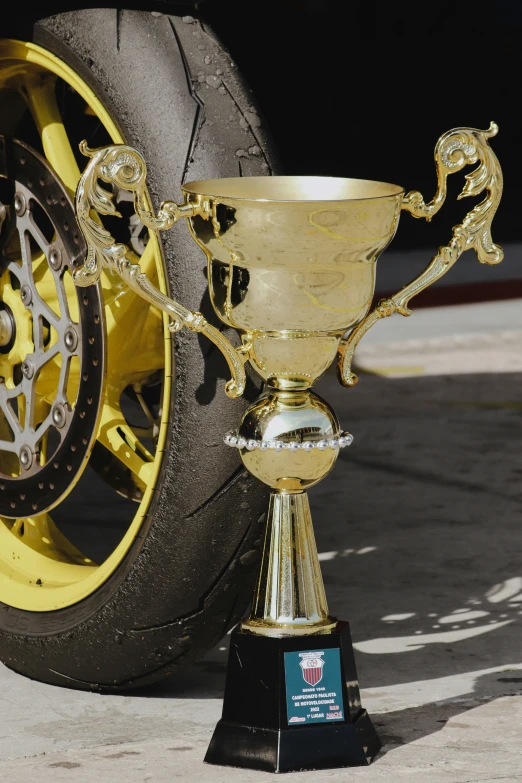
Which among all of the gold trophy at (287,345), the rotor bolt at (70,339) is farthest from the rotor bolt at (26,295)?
the gold trophy at (287,345)

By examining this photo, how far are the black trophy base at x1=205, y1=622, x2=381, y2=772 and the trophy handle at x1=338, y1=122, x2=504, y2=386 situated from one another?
1.38 feet

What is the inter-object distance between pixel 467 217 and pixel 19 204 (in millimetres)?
799

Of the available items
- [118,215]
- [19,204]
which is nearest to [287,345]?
[118,215]

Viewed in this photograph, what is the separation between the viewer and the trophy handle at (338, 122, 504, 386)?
221 cm

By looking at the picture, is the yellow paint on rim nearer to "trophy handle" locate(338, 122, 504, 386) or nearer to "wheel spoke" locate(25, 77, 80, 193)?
"wheel spoke" locate(25, 77, 80, 193)

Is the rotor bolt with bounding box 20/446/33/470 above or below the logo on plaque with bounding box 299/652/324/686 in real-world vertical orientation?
above

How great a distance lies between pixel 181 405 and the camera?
228 centimetres

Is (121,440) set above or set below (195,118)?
below

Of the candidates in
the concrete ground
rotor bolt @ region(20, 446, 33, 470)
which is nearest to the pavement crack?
rotor bolt @ region(20, 446, 33, 470)

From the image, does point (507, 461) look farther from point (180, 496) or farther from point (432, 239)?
point (432, 239)

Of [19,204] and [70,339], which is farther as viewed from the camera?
[19,204]

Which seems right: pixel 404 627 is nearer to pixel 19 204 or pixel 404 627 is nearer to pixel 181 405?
pixel 181 405

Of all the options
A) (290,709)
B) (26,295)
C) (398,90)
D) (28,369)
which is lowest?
(290,709)

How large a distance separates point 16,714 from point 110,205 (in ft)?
2.85
